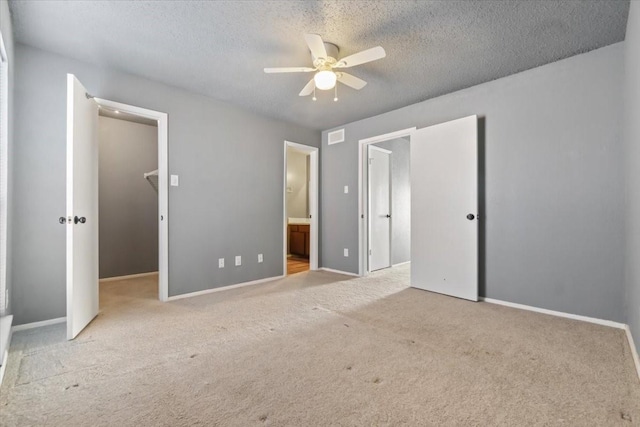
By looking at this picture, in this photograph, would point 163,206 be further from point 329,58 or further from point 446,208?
point 446,208

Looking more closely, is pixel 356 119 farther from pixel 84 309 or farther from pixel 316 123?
pixel 84 309

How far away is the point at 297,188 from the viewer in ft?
24.0

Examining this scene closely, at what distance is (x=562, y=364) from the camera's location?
179 centimetres

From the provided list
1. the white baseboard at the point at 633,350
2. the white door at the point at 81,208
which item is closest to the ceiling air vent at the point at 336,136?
the white door at the point at 81,208

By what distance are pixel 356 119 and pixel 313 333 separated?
3.21 m

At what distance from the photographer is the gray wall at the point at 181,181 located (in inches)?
95.9

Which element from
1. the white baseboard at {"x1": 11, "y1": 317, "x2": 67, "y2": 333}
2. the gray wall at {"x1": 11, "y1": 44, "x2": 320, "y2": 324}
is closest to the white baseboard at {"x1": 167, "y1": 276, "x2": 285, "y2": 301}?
the gray wall at {"x1": 11, "y1": 44, "x2": 320, "y2": 324}

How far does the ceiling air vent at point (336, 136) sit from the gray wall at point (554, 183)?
1.66m

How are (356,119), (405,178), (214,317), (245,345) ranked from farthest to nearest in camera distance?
(405,178) < (356,119) < (214,317) < (245,345)

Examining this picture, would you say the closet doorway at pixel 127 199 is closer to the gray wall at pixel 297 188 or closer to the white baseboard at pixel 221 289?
the white baseboard at pixel 221 289

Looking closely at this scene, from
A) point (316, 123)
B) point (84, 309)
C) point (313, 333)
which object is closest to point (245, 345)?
point (313, 333)

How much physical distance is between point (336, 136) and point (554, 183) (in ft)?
9.70

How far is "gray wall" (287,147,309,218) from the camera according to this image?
7.24 meters

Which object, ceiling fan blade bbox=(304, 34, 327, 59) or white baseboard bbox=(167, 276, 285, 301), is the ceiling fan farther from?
white baseboard bbox=(167, 276, 285, 301)
